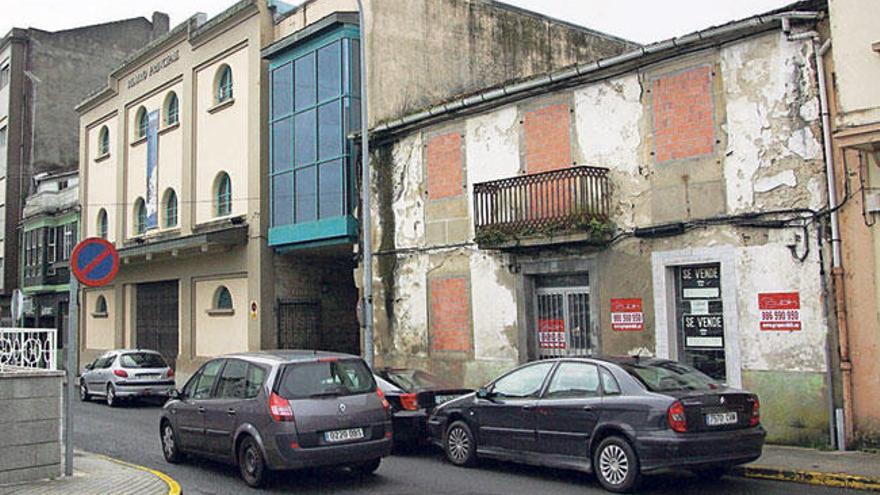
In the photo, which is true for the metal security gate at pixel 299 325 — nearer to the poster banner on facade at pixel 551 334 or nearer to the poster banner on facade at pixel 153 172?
the poster banner on facade at pixel 153 172

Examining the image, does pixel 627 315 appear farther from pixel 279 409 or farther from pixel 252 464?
pixel 252 464

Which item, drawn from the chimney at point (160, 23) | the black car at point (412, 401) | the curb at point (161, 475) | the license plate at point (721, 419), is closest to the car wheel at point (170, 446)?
the curb at point (161, 475)

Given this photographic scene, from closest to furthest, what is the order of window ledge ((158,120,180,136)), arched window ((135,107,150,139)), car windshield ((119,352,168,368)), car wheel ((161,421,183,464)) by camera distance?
car wheel ((161,421,183,464)) → car windshield ((119,352,168,368)) → window ledge ((158,120,180,136)) → arched window ((135,107,150,139))

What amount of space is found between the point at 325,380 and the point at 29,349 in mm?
4137

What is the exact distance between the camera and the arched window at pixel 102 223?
104 feet

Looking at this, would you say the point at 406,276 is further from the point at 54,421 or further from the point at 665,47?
the point at 54,421

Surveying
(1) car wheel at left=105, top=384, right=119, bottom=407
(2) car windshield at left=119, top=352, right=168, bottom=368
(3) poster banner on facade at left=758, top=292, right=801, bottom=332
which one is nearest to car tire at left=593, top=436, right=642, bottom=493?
(3) poster banner on facade at left=758, top=292, right=801, bottom=332

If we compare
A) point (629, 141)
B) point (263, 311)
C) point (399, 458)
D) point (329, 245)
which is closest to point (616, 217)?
point (629, 141)

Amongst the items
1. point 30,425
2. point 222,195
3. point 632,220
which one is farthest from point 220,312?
point 30,425

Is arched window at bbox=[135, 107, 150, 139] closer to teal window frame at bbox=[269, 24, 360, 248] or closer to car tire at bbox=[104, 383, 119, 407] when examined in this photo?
teal window frame at bbox=[269, 24, 360, 248]

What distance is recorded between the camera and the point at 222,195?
24500 millimetres

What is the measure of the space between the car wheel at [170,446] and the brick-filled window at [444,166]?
783cm

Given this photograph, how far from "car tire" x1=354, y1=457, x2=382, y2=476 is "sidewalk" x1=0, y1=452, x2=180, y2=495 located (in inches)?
87.2

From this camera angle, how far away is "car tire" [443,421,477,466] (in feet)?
35.2
